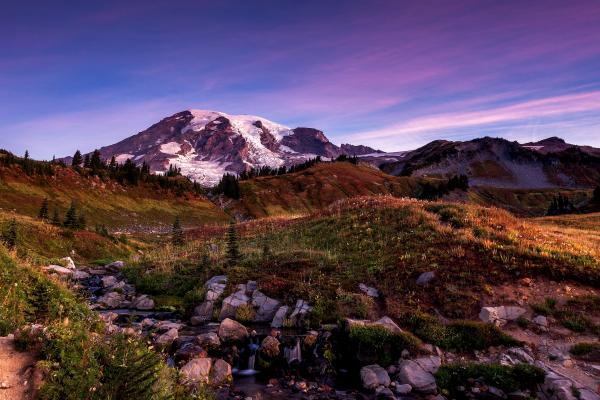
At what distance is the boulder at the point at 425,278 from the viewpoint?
822 inches

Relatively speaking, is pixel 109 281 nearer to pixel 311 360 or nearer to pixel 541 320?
pixel 311 360

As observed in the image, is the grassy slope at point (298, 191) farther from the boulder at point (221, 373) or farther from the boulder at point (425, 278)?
the boulder at point (221, 373)

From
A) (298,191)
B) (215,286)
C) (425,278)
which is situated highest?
(298,191)

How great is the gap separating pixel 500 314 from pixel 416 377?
654 centimetres

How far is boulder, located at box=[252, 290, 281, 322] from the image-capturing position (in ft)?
66.9

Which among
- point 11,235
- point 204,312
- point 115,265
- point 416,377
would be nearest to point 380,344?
point 416,377

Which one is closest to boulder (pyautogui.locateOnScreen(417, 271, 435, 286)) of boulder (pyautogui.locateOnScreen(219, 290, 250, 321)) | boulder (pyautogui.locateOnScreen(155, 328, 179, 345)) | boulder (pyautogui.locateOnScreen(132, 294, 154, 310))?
boulder (pyautogui.locateOnScreen(219, 290, 250, 321))

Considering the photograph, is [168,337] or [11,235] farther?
[11,235]

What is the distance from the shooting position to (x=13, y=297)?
39.6 feet

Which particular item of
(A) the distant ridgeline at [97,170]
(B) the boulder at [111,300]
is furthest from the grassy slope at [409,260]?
(A) the distant ridgeline at [97,170]

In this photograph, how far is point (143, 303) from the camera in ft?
76.3

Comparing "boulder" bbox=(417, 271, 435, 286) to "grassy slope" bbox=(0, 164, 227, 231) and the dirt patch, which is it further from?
"grassy slope" bbox=(0, 164, 227, 231)

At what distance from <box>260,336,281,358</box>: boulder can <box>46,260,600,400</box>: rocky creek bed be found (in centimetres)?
4

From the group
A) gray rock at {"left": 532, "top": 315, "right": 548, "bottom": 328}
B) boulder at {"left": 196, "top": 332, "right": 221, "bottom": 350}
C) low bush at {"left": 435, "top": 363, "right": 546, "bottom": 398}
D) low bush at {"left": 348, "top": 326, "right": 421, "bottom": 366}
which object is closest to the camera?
low bush at {"left": 435, "top": 363, "right": 546, "bottom": 398}
